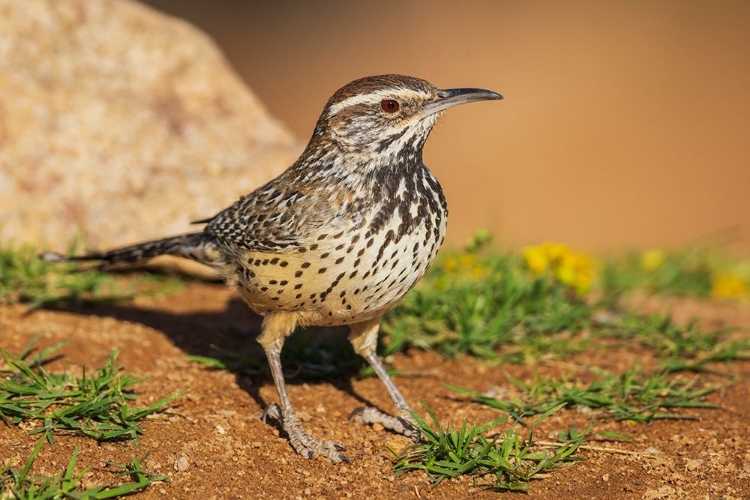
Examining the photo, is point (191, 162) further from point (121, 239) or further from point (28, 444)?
point (28, 444)

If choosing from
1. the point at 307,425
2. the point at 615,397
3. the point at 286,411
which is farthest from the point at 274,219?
the point at 615,397

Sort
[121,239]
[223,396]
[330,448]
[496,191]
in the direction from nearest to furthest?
1. [330,448]
2. [223,396]
3. [121,239]
4. [496,191]

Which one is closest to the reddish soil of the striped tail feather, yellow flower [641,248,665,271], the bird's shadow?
the bird's shadow

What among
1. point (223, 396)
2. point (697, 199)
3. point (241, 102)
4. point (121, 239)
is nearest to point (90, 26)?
point (241, 102)

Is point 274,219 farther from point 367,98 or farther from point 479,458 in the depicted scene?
point 479,458

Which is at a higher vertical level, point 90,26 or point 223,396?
point 90,26

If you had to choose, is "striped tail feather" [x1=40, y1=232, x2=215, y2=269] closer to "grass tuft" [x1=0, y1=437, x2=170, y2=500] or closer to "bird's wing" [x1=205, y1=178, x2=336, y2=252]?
"bird's wing" [x1=205, y1=178, x2=336, y2=252]

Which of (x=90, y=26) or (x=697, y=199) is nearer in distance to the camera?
(x=90, y=26)

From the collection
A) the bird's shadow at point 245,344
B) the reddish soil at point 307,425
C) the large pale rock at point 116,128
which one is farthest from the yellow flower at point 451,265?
the large pale rock at point 116,128
